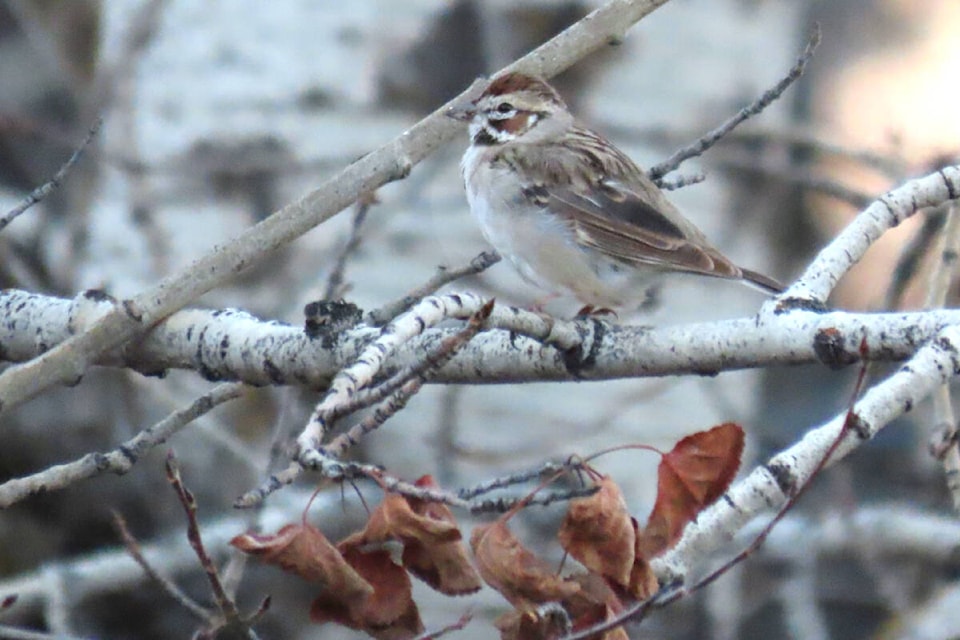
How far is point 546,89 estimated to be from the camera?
4031mm

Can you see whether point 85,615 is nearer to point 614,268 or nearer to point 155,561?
point 155,561

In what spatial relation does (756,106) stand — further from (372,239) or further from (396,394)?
(372,239)

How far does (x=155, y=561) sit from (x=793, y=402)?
3.92 meters

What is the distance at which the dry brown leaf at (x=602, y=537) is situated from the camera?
2.04m

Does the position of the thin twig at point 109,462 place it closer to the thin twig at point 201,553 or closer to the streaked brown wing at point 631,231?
the thin twig at point 201,553

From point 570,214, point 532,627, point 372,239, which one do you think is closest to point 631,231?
point 570,214

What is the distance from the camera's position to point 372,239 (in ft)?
18.6

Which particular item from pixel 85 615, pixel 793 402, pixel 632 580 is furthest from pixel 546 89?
pixel 793 402

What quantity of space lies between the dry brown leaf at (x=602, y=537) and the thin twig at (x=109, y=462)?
0.72m

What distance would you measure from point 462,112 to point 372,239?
2367 mm

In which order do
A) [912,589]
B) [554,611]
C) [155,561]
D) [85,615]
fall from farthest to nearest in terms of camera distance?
[912,589], [85,615], [155,561], [554,611]

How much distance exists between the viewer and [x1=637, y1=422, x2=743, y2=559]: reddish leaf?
2.21 metres

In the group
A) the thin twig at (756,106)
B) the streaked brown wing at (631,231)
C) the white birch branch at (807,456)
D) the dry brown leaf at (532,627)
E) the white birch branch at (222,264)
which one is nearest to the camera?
the dry brown leaf at (532,627)

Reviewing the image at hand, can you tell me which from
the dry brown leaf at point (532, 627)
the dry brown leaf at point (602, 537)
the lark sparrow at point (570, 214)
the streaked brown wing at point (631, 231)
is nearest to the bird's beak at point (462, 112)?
the lark sparrow at point (570, 214)
